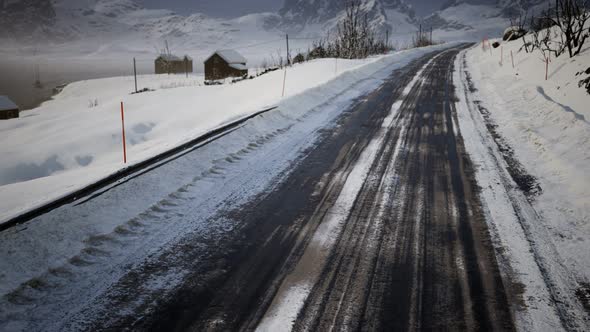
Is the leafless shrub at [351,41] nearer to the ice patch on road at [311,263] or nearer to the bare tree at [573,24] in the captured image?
the bare tree at [573,24]

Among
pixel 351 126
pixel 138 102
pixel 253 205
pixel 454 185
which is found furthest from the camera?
pixel 138 102

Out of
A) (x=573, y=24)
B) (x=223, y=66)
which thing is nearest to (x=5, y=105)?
(x=223, y=66)

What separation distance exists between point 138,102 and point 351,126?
1695 centimetres

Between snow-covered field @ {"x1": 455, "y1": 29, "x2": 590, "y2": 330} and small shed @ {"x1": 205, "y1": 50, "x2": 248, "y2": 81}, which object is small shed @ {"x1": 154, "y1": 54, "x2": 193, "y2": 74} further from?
snow-covered field @ {"x1": 455, "y1": 29, "x2": 590, "y2": 330}

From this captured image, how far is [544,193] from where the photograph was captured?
4.78m

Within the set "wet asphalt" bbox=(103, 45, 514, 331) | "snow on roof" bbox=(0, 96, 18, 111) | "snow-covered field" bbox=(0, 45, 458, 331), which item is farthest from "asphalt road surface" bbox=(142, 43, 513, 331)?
"snow on roof" bbox=(0, 96, 18, 111)

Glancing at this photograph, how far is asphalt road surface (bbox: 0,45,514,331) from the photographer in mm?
2643

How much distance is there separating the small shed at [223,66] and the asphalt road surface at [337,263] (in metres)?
60.2

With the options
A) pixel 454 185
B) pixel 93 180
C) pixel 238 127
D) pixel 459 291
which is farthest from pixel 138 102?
pixel 459 291

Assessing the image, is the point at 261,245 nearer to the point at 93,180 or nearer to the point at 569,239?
the point at 93,180

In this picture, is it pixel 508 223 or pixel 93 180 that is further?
pixel 93 180

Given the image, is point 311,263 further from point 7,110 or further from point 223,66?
point 223,66

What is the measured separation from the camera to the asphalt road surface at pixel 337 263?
264 centimetres

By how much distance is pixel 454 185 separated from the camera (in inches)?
201
